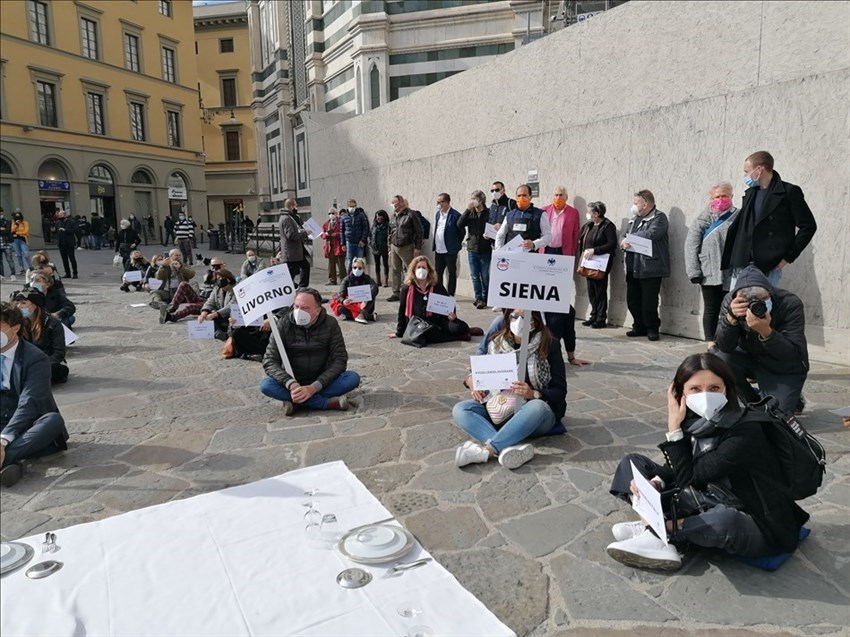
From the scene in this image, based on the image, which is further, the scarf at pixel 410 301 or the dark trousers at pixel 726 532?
the scarf at pixel 410 301

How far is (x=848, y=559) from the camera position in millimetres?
3295

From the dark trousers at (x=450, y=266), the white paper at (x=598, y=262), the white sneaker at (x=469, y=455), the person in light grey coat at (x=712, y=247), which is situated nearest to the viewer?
the white sneaker at (x=469, y=455)

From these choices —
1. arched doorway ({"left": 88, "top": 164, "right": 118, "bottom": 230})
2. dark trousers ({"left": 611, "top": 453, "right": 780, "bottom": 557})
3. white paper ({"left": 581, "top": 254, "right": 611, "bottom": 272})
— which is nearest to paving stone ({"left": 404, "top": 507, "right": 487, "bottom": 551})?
dark trousers ({"left": 611, "top": 453, "right": 780, "bottom": 557})

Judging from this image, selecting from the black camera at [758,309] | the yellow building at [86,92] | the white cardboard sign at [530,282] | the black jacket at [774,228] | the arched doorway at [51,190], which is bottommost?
the black camera at [758,309]

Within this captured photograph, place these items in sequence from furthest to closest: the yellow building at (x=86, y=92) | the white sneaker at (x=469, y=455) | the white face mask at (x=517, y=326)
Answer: the white face mask at (x=517, y=326)
the white sneaker at (x=469, y=455)
the yellow building at (x=86, y=92)

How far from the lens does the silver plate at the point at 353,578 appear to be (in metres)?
3.00

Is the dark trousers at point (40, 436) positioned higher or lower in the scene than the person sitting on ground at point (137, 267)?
lower

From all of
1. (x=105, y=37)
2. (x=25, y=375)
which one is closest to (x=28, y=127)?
(x=105, y=37)

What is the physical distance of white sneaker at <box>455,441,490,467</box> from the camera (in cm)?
455

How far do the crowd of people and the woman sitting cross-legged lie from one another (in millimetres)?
12

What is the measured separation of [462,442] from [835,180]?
5.11m

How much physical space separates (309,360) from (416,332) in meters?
2.92

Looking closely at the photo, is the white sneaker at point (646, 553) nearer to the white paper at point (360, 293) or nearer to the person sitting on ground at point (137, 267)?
the white paper at point (360, 293)

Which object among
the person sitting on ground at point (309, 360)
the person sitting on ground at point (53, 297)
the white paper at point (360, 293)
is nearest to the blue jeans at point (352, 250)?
the white paper at point (360, 293)
